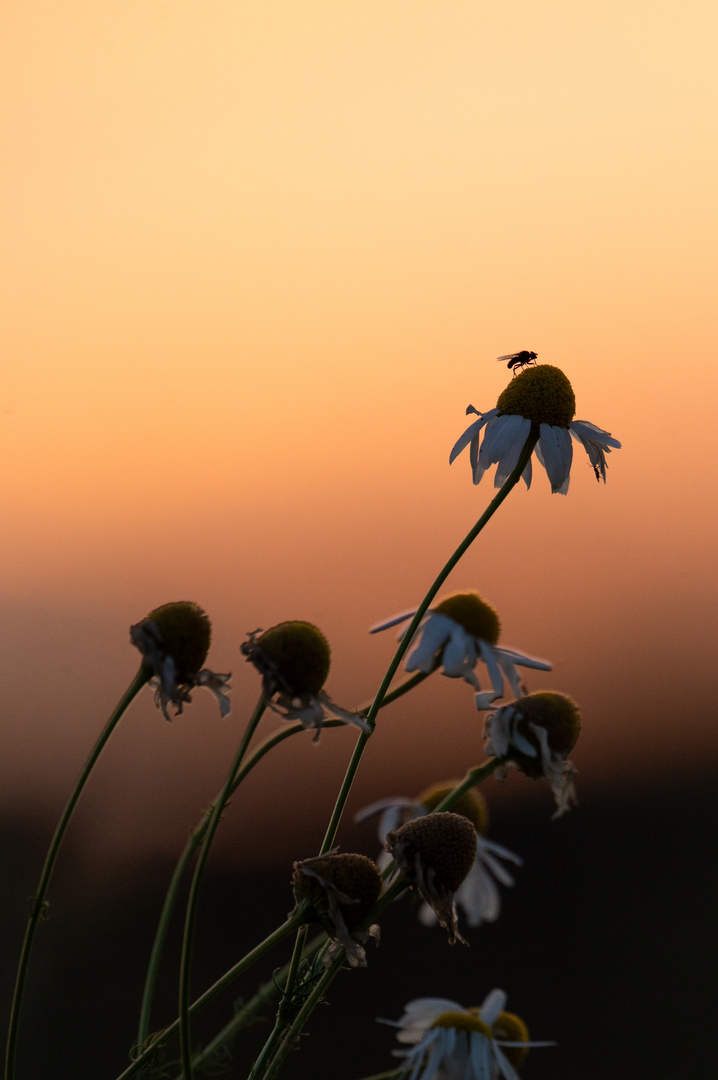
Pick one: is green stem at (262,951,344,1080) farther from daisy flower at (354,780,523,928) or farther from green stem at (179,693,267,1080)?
daisy flower at (354,780,523,928)

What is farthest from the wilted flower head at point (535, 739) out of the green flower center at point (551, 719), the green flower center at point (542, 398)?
the green flower center at point (542, 398)

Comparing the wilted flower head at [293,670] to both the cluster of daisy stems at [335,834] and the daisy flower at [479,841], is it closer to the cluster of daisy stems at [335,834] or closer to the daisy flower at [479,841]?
the cluster of daisy stems at [335,834]

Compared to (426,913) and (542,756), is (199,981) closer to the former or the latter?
(426,913)

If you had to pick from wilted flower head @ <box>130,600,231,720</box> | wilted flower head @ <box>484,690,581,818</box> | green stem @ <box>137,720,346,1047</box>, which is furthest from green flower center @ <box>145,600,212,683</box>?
wilted flower head @ <box>484,690,581,818</box>

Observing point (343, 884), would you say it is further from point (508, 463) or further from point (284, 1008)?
point (508, 463)

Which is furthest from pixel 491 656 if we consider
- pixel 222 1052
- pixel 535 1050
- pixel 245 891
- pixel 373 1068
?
pixel 535 1050

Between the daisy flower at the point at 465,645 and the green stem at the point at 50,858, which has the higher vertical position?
the daisy flower at the point at 465,645
